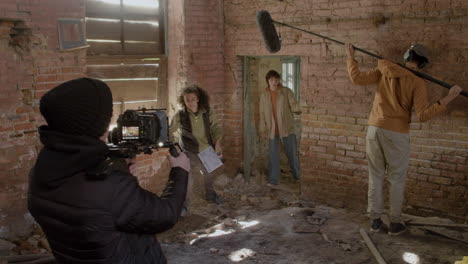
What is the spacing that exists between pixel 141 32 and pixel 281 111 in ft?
8.06

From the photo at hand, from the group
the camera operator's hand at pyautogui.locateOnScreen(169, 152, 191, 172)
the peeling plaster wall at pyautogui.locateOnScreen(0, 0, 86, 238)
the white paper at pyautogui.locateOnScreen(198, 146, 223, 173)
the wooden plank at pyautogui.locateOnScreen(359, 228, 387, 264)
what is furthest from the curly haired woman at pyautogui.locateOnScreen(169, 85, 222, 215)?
the camera operator's hand at pyautogui.locateOnScreen(169, 152, 191, 172)

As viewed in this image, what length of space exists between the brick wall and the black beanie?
443 cm

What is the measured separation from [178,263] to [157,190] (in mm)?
2324

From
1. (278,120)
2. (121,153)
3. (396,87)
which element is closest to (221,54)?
(278,120)

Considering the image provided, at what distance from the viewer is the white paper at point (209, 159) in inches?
238

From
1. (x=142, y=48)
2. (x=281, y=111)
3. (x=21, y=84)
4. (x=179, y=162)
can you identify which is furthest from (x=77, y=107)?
(x=281, y=111)

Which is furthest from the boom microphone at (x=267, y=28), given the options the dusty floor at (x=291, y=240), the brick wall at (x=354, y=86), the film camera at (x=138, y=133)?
the film camera at (x=138, y=133)

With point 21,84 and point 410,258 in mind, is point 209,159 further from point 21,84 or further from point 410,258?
point 410,258

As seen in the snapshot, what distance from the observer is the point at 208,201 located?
6.75 meters

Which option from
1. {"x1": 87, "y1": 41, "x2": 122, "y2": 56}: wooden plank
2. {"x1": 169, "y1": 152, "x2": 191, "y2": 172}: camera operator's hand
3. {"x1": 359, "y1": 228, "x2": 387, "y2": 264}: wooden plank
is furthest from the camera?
{"x1": 87, "y1": 41, "x2": 122, "y2": 56}: wooden plank

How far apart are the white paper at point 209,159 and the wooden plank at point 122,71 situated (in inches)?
60.6

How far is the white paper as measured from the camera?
6047mm

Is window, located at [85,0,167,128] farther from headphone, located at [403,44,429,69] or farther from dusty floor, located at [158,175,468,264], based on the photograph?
headphone, located at [403,44,429,69]

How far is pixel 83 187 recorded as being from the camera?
1.97 m
